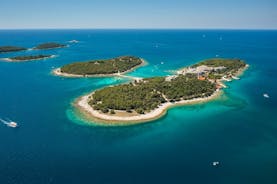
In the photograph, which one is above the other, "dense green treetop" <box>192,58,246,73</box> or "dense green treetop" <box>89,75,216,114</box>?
"dense green treetop" <box>89,75,216,114</box>

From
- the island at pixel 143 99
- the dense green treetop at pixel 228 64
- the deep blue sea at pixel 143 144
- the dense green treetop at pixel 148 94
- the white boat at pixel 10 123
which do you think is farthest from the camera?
the dense green treetop at pixel 228 64

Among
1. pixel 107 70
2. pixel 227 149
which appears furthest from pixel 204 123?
pixel 107 70

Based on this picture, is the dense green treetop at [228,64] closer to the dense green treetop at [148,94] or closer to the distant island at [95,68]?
the dense green treetop at [148,94]

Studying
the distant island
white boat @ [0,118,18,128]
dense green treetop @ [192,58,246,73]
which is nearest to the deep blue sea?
white boat @ [0,118,18,128]

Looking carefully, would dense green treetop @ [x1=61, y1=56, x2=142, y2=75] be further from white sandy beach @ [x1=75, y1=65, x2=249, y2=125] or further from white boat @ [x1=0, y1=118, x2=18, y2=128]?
white boat @ [x1=0, y1=118, x2=18, y2=128]

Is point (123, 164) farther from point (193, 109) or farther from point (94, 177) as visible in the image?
point (193, 109)

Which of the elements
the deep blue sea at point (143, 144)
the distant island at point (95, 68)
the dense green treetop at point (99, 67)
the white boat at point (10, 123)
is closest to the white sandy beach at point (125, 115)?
the deep blue sea at point (143, 144)

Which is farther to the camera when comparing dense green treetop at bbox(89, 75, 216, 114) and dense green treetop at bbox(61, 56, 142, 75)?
dense green treetop at bbox(61, 56, 142, 75)

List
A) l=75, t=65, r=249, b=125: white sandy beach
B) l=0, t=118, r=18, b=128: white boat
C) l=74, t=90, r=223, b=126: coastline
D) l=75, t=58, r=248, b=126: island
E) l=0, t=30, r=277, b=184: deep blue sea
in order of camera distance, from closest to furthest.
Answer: l=0, t=30, r=277, b=184: deep blue sea → l=0, t=118, r=18, b=128: white boat → l=74, t=90, r=223, b=126: coastline → l=75, t=65, r=249, b=125: white sandy beach → l=75, t=58, r=248, b=126: island

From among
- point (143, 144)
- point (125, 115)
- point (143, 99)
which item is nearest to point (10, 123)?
point (125, 115)
